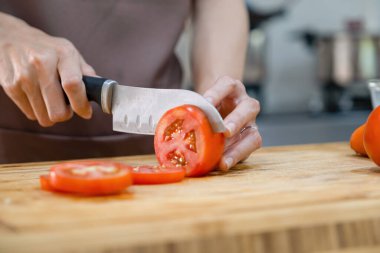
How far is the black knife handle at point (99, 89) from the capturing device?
117 centimetres

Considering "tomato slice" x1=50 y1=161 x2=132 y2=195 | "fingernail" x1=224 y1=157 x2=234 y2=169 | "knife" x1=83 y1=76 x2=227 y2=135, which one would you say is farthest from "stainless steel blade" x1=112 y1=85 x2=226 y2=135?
"tomato slice" x1=50 y1=161 x2=132 y2=195

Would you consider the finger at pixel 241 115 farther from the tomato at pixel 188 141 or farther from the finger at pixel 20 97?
the finger at pixel 20 97

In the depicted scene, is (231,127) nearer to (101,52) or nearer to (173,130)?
(173,130)

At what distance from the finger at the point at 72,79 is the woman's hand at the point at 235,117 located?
23 centimetres

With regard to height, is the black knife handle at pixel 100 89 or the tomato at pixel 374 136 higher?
the black knife handle at pixel 100 89

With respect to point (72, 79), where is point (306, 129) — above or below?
below

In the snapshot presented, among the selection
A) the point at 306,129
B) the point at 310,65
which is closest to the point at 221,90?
the point at 306,129

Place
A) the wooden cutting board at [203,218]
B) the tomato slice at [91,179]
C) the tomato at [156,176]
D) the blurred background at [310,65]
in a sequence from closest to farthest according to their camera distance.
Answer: the wooden cutting board at [203,218] < the tomato slice at [91,179] < the tomato at [156,176] < the blurred background at [310,65]

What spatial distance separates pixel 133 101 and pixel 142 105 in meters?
0.02

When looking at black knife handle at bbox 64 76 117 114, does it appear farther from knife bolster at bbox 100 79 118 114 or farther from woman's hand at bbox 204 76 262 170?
woman's hand at bbox 204 76 262 170

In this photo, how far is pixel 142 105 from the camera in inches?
46.8

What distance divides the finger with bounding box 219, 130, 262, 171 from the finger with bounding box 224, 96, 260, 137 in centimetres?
3

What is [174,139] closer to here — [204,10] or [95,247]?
[95,247]

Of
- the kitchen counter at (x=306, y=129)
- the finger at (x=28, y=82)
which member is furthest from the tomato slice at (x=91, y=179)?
the kitchen counter at (x=306, y=129)
